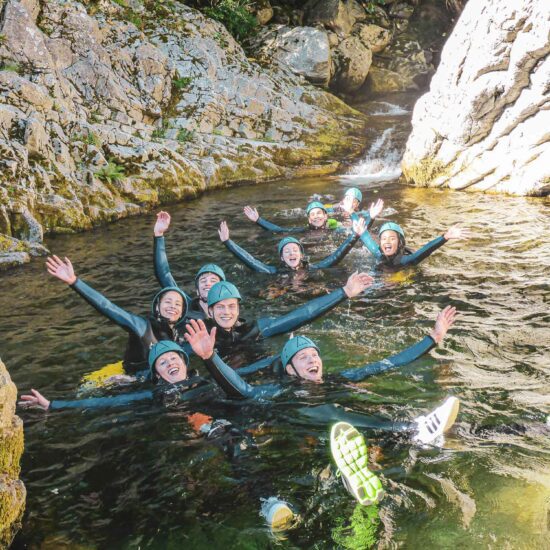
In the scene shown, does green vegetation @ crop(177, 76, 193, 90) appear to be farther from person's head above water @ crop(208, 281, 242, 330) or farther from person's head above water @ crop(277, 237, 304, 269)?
person's head above water @ crop(208, 281, 242, 330)

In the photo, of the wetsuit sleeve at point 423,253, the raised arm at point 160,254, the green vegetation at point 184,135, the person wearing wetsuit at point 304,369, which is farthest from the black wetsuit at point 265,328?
the green vegetation at point 184,135

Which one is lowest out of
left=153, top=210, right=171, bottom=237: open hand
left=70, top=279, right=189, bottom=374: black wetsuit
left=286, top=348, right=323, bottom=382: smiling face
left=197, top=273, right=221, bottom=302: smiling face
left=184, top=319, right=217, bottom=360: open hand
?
left=70, top=279, right=189, bottom=374: black wetsuit

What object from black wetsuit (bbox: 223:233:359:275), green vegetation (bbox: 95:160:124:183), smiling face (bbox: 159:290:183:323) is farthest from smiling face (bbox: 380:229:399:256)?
green vegetation (bbox: 95:160:124:183)

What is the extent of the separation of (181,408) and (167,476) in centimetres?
106

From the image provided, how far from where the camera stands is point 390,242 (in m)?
9.52

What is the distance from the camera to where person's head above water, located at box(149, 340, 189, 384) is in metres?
5.73

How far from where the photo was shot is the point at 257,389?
5.46 metres

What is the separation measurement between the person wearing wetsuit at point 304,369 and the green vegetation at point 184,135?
53.0ft

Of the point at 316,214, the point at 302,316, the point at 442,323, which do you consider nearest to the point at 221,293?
the point at 302,316

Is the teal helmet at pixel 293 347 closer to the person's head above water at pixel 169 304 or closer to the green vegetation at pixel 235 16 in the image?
the person's head above water at pixel 169 304

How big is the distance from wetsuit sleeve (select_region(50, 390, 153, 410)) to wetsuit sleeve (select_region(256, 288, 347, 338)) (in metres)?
1.80

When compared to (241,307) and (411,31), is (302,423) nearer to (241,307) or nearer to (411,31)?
(241,307)

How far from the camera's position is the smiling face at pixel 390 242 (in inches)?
374

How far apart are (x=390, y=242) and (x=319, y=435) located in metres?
5.39
